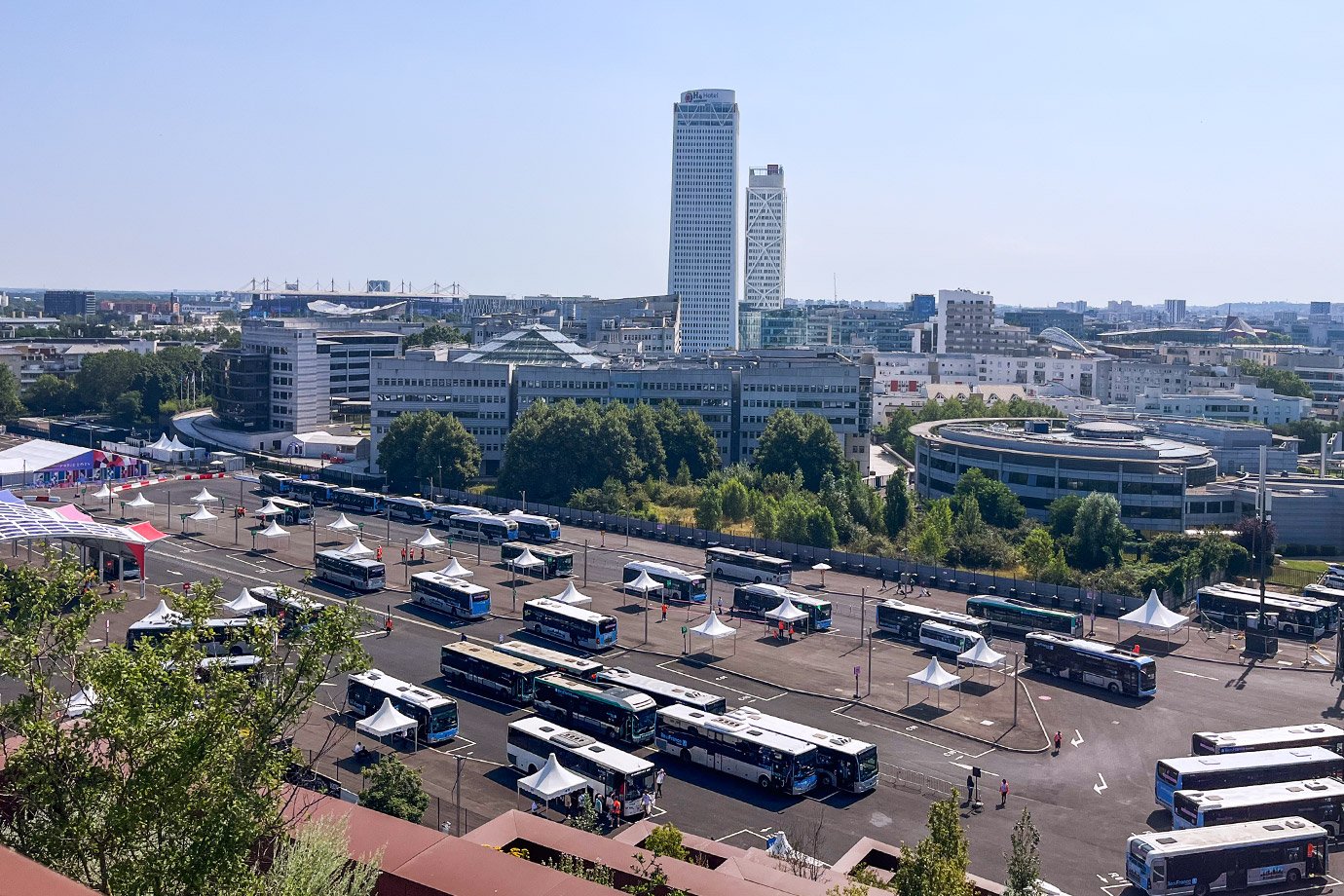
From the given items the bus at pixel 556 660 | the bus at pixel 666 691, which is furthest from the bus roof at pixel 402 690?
A: the bus at pixel 666 691

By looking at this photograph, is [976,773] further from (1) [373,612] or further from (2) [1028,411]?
(2) [1028,411]

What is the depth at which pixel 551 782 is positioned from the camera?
31672mm

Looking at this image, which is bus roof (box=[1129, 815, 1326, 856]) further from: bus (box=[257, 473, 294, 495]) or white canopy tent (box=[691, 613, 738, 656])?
bus (box=[257, 473, 294, 495])

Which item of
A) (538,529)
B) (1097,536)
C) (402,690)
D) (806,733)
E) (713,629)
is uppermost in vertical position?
(1097,536)

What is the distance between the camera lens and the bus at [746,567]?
58594 millimetres

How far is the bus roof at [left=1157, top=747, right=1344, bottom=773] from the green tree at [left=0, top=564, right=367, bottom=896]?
81.4ft

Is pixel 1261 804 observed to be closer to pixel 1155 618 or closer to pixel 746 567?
pixel 1155 618

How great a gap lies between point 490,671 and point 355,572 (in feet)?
57.1

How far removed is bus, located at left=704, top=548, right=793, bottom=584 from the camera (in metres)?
58.6

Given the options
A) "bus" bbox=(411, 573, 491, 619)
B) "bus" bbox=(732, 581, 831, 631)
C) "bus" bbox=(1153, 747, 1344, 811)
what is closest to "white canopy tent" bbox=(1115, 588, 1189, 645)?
"bus" bbox=(732, 581, 831, 631)

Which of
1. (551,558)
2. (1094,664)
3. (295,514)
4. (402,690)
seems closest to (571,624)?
(402,690)

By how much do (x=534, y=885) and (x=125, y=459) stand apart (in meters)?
82.8

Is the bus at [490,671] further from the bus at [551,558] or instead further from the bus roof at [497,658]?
the bus at [551,558]

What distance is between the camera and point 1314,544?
228 ft
